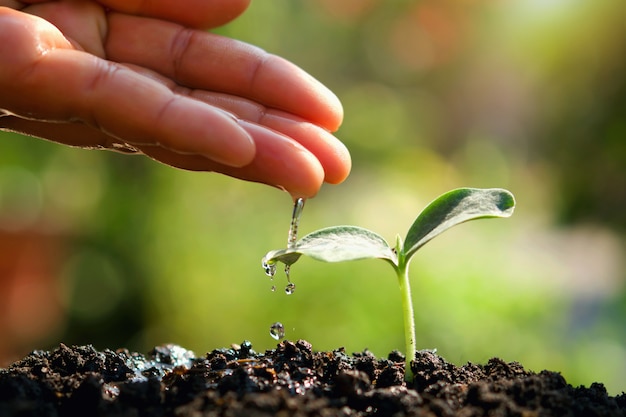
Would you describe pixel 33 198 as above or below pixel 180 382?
above

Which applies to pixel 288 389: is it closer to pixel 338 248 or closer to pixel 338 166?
pixel 338 248

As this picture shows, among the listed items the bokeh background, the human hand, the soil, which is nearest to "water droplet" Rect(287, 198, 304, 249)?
the human hand

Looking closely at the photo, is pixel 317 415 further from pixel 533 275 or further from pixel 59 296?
pixel 59 296

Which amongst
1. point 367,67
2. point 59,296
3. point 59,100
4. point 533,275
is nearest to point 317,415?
point 59,100

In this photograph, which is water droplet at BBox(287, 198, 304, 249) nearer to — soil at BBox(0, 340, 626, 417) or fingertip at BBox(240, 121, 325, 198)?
fingertip at BBox(240, 121, 325, 198)

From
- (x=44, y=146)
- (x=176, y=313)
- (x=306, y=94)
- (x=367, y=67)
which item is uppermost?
(x=367, y=67)

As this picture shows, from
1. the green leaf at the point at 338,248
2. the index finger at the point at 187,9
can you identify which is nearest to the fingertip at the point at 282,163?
the green leaf at the point at 338,248

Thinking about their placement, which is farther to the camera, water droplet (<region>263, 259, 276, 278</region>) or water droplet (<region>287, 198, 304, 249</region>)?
water droplet (<region>287, 198, 304, 249</region>)
